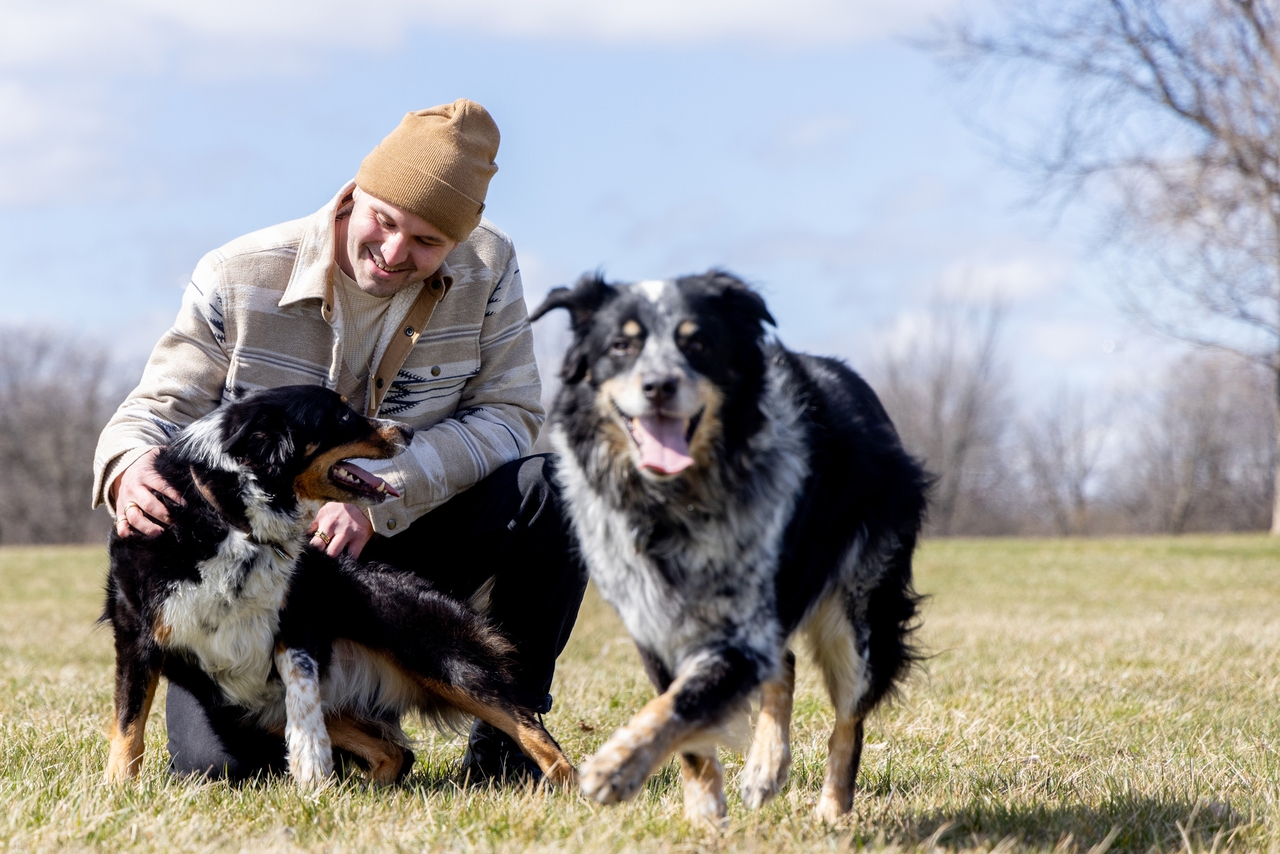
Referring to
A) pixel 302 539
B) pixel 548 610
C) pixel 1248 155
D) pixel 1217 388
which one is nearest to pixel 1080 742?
pixel 548 610

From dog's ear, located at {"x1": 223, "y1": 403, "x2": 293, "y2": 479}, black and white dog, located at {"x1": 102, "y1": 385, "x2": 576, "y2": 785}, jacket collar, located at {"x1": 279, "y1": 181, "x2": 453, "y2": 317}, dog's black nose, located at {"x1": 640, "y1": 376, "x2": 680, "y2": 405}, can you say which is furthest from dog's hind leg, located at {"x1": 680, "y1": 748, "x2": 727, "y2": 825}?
jacket collar, located at {"x1": 279, "y1": 181, "x2": 453, "y2": 317}

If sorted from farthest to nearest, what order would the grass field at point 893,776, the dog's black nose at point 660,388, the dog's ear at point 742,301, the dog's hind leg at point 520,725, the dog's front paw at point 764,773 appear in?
the dog's hind leg at point 520,725, the dog's front paw at point 764,773, the dog's ear at point 742,301, the grass field at point 893,776, the dog's black nose at point 660,388

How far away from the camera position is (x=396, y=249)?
3.79m

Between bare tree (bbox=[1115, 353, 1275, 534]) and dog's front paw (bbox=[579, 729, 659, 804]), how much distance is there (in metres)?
41.2

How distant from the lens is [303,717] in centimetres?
362

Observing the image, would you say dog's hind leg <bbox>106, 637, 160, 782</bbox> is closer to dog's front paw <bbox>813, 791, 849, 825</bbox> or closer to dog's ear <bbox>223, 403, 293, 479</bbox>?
dog's ear <bbox>223, 403, 293, 479</bbox>

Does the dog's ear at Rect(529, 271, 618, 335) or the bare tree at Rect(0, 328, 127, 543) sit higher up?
the dog's ear at Rect(529, 271, 618, 335)

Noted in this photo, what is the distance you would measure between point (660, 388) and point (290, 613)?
168cm

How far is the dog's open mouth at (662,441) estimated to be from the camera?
2.77 metres

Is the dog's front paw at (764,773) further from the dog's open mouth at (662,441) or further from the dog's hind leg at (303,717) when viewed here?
the dog's hind leg at (303,717)

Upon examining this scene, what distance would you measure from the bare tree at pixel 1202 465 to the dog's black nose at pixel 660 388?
1617 inches

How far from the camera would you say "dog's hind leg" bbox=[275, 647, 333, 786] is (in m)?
3.60

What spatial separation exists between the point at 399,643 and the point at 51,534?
41.2 meters

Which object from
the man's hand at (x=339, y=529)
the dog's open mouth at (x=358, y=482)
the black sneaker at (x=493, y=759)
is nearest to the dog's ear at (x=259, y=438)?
the dog's open mouth at (x=358, y=482)
